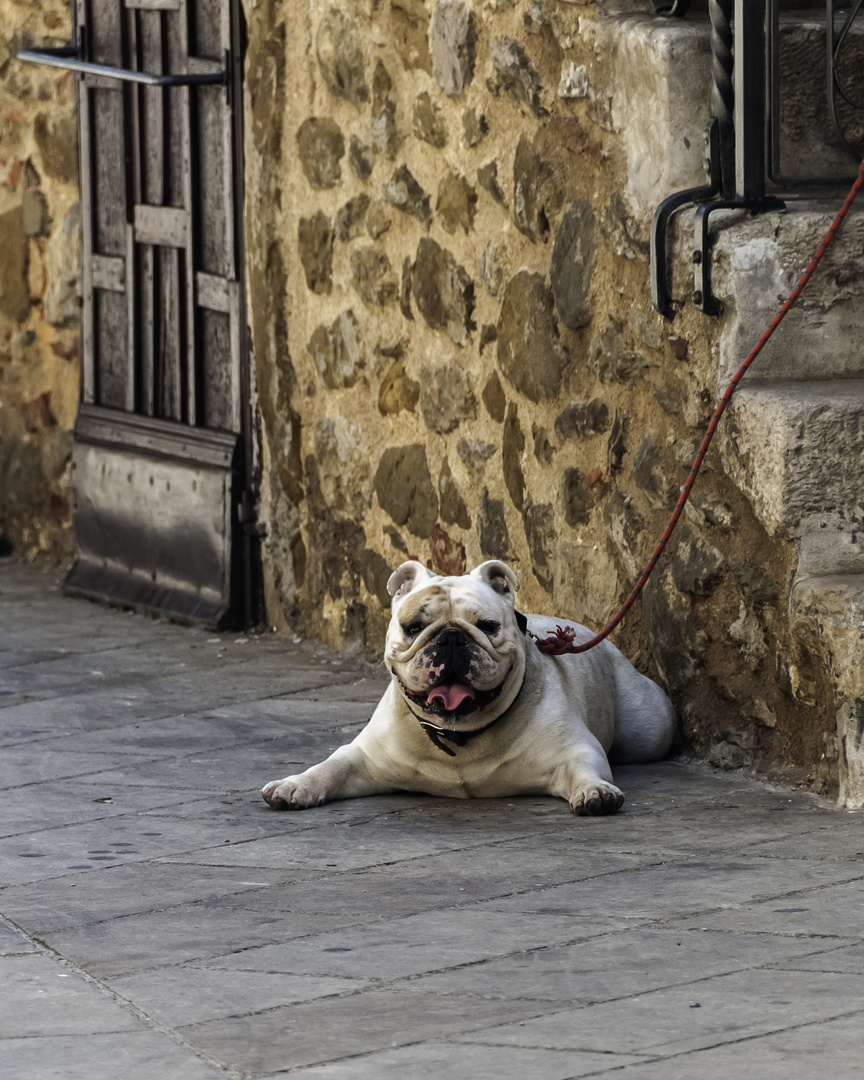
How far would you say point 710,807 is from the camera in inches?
163

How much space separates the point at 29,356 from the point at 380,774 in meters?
4.35

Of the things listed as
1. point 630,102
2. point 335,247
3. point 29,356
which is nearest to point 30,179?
point 29,356

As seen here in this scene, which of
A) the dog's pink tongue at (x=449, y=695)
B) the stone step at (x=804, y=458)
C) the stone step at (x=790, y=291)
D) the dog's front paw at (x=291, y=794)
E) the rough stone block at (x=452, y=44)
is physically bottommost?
the dog's front paw at (x=291, y=794)

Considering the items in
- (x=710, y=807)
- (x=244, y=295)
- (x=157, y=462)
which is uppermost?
(x=244, y=295)

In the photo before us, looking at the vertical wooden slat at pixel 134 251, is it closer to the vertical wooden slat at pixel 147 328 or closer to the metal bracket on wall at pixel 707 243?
the vertical wooden slat at pixel 147 328

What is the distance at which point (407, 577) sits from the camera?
4.38 meters

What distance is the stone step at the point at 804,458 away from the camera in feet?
13.7

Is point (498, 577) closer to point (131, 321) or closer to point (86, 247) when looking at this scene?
point (131, 321)

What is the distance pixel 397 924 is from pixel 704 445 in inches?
61.3

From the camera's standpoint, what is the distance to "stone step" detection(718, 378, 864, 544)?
13.7 feet

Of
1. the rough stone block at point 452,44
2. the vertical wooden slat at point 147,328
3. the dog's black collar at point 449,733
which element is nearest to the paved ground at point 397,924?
the dog's black collar at point 449,733

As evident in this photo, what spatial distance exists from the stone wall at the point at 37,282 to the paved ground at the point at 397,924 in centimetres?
308

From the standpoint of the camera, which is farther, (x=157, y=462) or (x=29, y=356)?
(x=29, y=356)

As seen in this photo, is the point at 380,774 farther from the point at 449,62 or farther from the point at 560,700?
the point at 449,62
